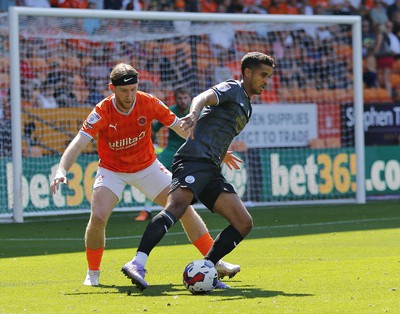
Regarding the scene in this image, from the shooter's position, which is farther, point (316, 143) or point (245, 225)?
point (316, 143)

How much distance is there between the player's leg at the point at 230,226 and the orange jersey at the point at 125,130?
39.7 inches

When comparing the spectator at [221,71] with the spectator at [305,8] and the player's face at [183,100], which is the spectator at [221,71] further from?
the spectator at [305,8]

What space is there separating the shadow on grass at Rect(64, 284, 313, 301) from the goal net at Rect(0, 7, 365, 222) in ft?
28.5

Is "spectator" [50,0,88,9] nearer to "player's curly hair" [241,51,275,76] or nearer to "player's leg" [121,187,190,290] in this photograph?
"player's curly hair" [241,51,275,76]

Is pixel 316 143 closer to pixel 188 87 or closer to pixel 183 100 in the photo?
pixel 188 87

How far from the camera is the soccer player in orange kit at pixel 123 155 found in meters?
9.09

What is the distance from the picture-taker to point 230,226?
8.83m

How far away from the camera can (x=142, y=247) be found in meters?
8.48

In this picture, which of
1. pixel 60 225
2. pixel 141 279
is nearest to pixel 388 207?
pixel 60 225

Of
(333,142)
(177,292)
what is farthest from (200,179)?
(333,142)

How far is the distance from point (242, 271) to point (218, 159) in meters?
1.77

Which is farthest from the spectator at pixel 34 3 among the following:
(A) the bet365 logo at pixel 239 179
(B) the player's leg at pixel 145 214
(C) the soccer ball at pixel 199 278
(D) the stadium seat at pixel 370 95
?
(C) the soccer ball at pixel 199 278

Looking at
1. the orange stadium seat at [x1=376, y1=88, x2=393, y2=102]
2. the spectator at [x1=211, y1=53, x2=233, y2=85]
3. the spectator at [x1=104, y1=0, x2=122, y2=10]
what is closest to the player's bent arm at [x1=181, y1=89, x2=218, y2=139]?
the spectator at [x1=211, y1=53, x2=233, y2=85]

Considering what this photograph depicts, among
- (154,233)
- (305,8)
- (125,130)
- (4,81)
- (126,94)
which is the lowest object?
(154,233)
